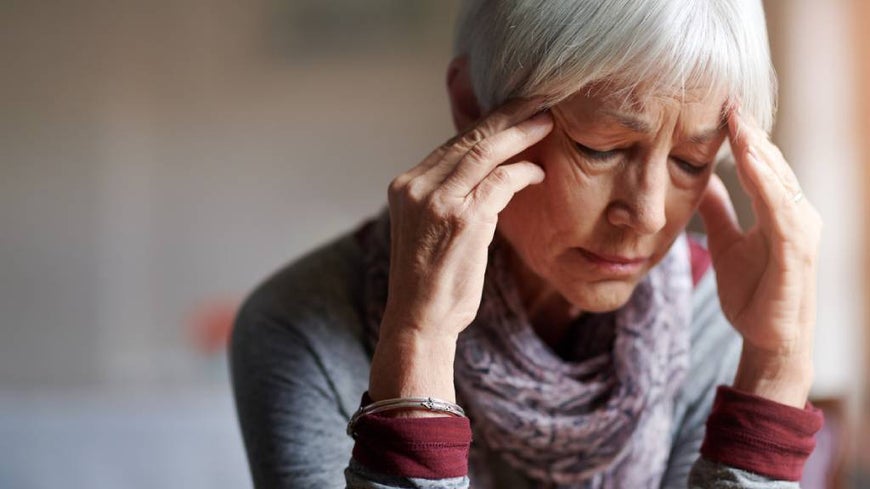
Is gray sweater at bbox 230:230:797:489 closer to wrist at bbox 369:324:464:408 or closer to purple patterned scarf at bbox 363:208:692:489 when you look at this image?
purple patterned scarf at bbox 363:208:692:489

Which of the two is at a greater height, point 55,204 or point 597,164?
point 597,164

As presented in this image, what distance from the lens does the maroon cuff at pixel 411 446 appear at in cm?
88

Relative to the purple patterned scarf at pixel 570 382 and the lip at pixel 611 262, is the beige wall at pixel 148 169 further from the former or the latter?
the lip at pixel 611 262

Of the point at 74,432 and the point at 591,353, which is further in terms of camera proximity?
the point at 74,432

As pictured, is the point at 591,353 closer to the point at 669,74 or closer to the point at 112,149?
the point at 669,74

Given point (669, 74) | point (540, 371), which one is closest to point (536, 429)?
point (540, 371)

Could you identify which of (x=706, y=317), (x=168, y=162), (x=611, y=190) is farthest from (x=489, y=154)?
(x=168, y=162)

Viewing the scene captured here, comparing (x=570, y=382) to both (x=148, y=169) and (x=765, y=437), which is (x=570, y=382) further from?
(x=148, y=169)

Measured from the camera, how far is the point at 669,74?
0.92 metres

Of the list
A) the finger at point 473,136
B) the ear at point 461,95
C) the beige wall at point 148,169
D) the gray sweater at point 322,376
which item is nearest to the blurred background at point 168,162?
the beige wall at point 148,169

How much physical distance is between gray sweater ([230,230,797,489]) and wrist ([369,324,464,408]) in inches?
6.8

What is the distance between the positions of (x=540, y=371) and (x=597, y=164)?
1.03ft

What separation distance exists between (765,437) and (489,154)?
43cm

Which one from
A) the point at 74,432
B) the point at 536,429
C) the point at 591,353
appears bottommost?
the point at 74,432
